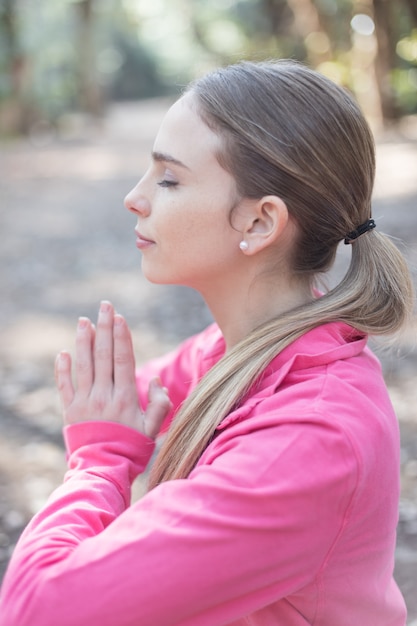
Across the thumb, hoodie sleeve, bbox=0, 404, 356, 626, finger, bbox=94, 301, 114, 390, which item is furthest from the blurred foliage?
hoodie sleeve, bbox=0, 404, 356, 626

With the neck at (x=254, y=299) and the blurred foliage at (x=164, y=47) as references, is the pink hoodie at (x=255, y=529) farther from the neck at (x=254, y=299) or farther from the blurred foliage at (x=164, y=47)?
the blurred foliage at (x=164, y=47)

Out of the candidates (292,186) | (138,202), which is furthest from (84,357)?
(292,186)

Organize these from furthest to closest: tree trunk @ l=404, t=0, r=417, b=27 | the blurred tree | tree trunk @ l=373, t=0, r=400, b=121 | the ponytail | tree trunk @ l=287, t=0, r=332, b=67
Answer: the blurred tree → tree trunk @ l=287, t=0, r=332, b=67 → tree trunk @ l=373, t=0, r=400, b=121 → tree trunk @ l=404, t=0, r=417, b=27 → the ponytail

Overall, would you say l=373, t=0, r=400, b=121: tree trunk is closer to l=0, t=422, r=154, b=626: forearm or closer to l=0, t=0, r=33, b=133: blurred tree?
l=0, t=0, r=33, b=133: blurred tree

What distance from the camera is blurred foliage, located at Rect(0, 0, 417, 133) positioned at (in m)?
16.1

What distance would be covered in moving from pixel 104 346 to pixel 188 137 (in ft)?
1.66

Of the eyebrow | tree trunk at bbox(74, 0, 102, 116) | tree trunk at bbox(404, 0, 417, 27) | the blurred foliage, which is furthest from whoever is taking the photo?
tree trunk at bbox(74, 0, 102, 116)

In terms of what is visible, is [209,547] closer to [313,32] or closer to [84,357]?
[84,357]

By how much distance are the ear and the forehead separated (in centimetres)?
14

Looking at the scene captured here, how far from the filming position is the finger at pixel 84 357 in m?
1.84

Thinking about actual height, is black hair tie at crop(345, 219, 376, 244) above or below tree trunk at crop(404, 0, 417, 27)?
below

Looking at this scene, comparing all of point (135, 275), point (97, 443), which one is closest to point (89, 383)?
point (97, 443)

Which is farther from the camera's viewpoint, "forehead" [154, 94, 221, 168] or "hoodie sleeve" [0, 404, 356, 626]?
"forehead" [154, 94, 221, 168]

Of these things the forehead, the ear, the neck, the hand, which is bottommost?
the hand
